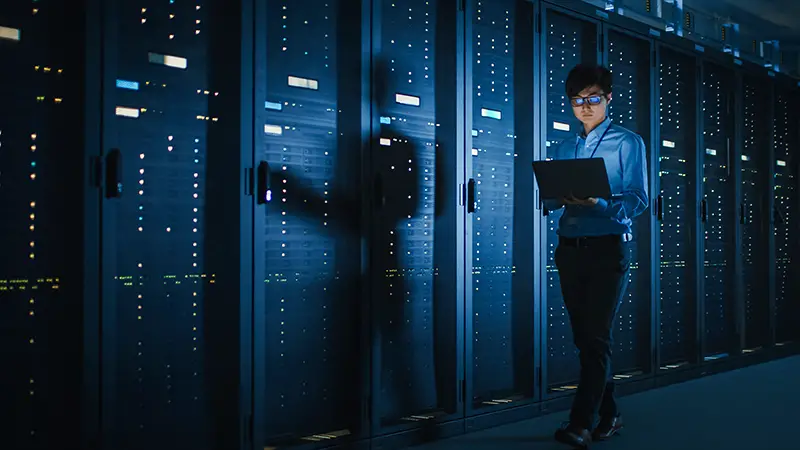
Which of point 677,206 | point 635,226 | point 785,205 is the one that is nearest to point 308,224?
point 635,226

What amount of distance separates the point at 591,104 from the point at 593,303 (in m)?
0.76

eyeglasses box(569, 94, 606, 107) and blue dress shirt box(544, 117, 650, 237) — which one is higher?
eyeglasses box(569, 94, 606, 107)

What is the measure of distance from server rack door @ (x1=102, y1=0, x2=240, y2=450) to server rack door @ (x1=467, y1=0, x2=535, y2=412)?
3.88 ft

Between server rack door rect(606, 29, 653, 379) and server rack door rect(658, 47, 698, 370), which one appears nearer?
server rack door rect(606, 29, 653, 379)

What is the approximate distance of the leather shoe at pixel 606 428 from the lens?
3.08 meters

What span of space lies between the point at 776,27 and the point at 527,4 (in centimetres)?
355

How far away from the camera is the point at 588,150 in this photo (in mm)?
3018

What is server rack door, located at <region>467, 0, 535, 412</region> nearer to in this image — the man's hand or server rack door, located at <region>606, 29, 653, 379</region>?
the man's hand

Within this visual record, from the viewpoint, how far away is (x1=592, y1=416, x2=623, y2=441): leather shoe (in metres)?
3.08

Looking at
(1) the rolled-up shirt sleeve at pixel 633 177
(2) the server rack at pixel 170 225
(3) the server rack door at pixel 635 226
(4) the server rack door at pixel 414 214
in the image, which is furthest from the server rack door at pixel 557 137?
(2) the server rack at pixel 170 225

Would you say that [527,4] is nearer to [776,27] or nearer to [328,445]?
[328,445]

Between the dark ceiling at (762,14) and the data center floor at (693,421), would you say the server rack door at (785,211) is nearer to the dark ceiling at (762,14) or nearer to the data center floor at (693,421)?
the dark ceiling at (762,14)

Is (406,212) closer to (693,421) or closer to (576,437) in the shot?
(576,437)

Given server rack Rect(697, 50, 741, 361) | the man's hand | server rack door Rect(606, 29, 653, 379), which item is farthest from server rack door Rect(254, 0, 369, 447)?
server rack Rect(697, 50, 741, 361)
